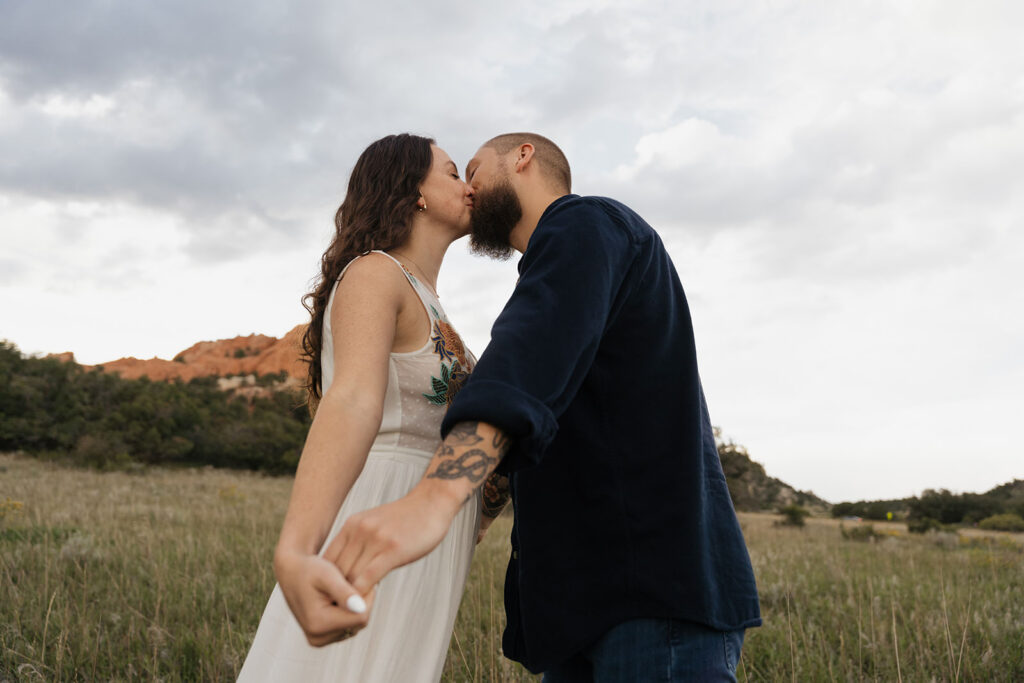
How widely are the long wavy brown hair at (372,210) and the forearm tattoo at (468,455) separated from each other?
4.13 ft

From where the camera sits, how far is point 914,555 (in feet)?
31.4

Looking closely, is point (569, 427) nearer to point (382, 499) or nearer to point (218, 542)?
point (382, 499)

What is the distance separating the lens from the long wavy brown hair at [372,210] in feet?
7.23

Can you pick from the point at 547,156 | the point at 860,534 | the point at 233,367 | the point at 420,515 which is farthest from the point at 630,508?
the point at 233,367

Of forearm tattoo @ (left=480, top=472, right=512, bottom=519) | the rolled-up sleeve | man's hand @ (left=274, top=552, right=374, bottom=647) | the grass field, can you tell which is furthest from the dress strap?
the grass field

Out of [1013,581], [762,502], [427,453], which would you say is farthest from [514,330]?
[762,502]

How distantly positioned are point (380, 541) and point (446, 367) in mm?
1218

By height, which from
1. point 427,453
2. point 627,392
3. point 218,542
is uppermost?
point 627,392

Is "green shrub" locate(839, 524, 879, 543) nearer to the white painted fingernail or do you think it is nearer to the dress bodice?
the dress bodice

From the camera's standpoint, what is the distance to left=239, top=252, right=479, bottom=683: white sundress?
174 cm

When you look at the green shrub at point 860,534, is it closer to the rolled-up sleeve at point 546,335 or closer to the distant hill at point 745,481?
the distant hill at point 745,481

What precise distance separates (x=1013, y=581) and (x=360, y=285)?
7.75 metres

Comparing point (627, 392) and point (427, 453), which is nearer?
point (627, 392)

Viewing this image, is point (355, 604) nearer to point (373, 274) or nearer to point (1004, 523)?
point (373, 274)
